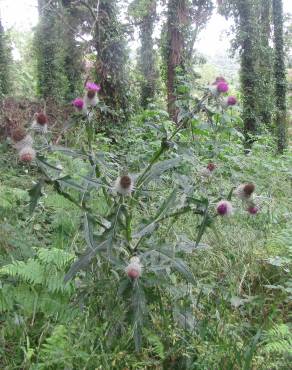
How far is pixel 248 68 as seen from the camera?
1546cm

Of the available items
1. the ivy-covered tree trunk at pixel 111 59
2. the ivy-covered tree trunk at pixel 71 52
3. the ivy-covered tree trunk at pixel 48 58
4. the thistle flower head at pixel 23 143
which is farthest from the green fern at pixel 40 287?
the ivy-covered tree trunk at pixel 48 58

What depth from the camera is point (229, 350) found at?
187 centimetres

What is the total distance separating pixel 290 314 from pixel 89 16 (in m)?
10.9

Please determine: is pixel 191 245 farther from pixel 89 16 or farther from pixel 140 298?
pixel 89 16

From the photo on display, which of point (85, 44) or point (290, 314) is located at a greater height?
point (85, 44)

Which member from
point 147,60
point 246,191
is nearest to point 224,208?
point 246,191

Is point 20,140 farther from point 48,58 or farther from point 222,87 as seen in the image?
point 48,58

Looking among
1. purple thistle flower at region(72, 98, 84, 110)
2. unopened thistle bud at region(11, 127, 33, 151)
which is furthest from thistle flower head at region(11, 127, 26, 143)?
purple thistle flower at region(72, 98, 84, 110)

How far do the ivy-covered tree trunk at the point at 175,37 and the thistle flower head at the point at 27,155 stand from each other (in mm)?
10615

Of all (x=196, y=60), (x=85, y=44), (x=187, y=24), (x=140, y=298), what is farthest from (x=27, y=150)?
(x=196, y=60)

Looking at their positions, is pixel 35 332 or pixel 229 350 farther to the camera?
pixel 35 332

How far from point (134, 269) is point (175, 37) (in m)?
11.6

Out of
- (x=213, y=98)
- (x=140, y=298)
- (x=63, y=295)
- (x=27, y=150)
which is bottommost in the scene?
(x=63, y=295)

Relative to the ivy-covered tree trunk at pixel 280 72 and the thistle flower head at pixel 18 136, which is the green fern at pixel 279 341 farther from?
the ivy-covered tree trunk at pixel 280 72
